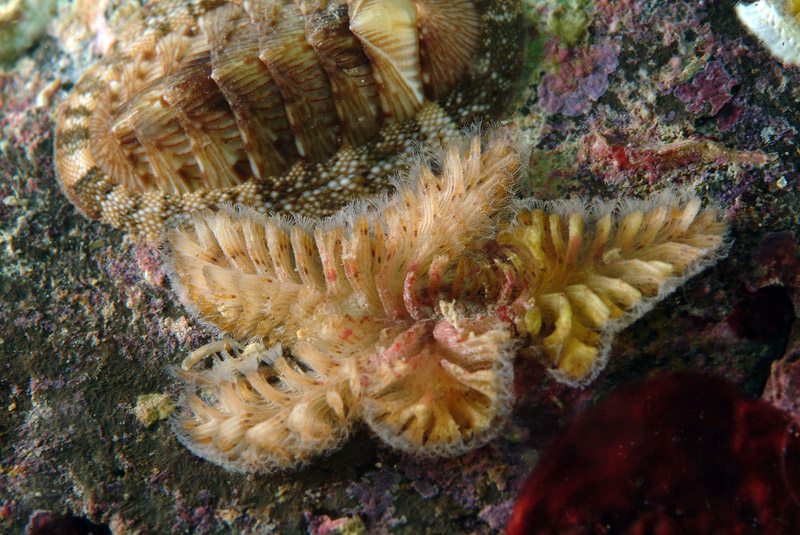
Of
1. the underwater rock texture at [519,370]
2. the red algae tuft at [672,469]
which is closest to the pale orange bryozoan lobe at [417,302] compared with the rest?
the underwater rock texture at [519,370]

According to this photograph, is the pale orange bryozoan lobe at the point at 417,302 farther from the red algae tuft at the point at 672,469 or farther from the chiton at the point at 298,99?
the chiton at the point at 298,99

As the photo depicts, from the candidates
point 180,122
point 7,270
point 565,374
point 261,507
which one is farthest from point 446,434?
point 7,270

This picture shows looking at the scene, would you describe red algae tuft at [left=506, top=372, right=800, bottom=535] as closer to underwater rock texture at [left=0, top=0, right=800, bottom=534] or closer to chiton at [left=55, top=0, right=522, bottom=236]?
underwater rock texture at [left=0, top=0, right=800, bottom=534]

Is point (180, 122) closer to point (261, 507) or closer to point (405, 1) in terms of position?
point (405, 1)

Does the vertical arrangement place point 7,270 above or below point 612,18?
below

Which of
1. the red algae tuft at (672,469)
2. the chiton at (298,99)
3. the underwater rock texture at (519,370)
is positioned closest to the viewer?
the red algae tuft at (672,469)

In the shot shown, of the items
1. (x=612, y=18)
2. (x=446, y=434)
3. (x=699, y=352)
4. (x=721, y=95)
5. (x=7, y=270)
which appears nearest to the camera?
(x=446, y=434)

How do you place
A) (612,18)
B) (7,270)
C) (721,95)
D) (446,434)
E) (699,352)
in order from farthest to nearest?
(7,270) < (612,18) < (721,95) < (699,352) < (446,434)
